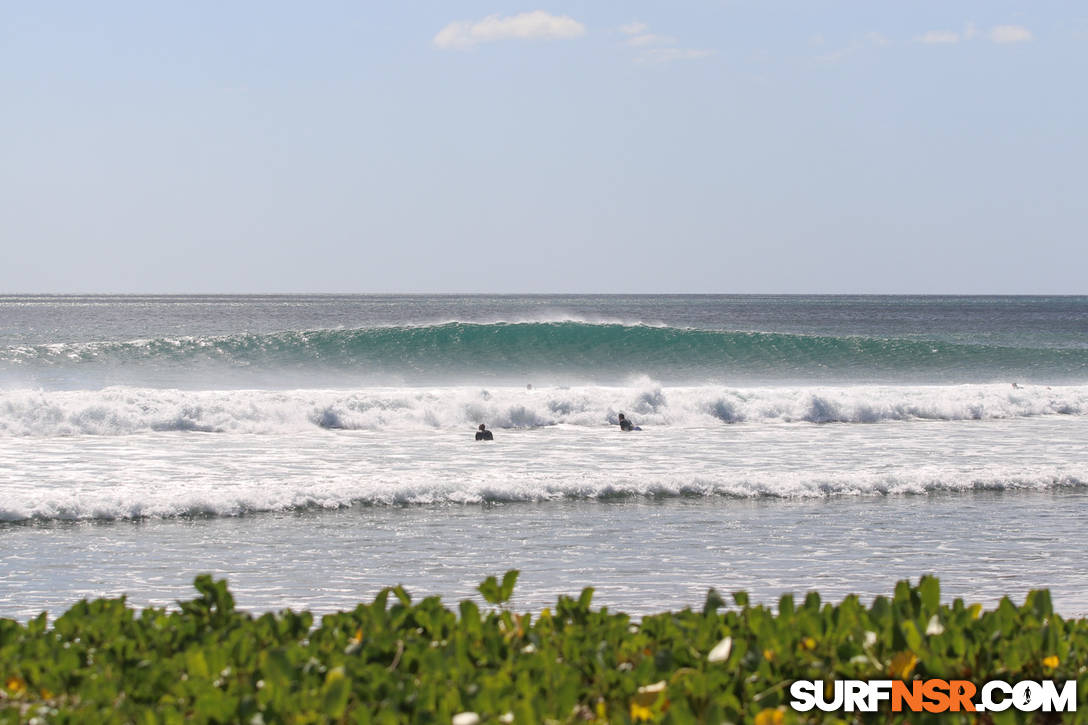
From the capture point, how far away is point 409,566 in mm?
8406

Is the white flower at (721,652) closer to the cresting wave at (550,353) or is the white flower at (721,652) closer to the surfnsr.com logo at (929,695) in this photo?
the surfnsr.com logo at (929,695)

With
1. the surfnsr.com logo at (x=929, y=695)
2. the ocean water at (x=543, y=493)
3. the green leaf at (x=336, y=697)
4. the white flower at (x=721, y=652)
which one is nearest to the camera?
the green leaf at (x=336, y=697)

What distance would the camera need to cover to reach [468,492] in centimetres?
1173

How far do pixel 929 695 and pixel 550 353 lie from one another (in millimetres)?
35204

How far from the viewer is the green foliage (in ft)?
8.75

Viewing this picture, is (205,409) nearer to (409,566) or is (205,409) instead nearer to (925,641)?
(409,566)

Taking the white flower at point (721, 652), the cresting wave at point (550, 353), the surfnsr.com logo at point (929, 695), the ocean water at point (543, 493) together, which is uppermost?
the cresting wave at point (550, 353)

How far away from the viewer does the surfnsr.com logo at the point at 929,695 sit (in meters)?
2.89

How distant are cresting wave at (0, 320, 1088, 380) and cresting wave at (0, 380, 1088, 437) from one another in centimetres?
1251

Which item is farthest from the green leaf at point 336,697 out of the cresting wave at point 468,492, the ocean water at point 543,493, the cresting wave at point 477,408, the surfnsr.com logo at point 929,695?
the cresting wave at point 477,408

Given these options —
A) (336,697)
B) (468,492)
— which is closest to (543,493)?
(468,492)

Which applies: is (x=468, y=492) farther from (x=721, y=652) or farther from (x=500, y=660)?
(x=721, y=652)

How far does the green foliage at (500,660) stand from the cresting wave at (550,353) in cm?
3074

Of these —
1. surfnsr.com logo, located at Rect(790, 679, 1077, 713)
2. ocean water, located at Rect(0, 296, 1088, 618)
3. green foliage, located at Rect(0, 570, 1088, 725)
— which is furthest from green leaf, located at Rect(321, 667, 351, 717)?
ocean water, located at Rect(0, 296, 1088, 618)
